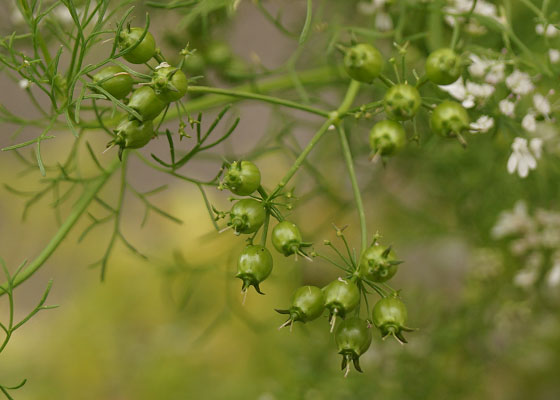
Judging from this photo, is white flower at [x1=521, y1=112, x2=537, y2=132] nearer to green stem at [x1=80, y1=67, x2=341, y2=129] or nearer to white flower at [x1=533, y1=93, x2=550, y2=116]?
white flower at [x1=533, y1=93, x2=550, y2=116]

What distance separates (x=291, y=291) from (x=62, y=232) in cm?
66

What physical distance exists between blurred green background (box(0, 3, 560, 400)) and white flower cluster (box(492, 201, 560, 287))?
16mm

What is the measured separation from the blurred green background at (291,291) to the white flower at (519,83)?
9cm

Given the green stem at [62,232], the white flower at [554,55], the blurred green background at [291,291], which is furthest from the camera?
the blurred green background at [291,291]

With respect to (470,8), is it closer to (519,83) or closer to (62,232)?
(519,83)

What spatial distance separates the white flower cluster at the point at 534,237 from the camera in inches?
30.3

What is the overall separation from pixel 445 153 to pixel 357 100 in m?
0.15

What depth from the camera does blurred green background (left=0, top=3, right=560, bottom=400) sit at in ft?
3.01

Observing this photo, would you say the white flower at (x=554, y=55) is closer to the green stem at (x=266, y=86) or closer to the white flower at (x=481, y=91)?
the white flower at (x=481, y=91)

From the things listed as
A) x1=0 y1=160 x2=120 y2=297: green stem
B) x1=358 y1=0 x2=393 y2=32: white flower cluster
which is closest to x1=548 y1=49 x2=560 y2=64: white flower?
x1=358 y1=0 x2=393 y2=32: white flower cluster

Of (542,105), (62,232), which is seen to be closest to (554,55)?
(542,105)

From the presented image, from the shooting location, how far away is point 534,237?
79 cm

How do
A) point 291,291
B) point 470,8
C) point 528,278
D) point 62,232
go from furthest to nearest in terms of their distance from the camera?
point 291,291 < point 528,278 < point 470,8 < point 62,232

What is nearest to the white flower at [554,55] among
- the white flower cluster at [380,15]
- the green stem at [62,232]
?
the white flower cluster at [380,15]
